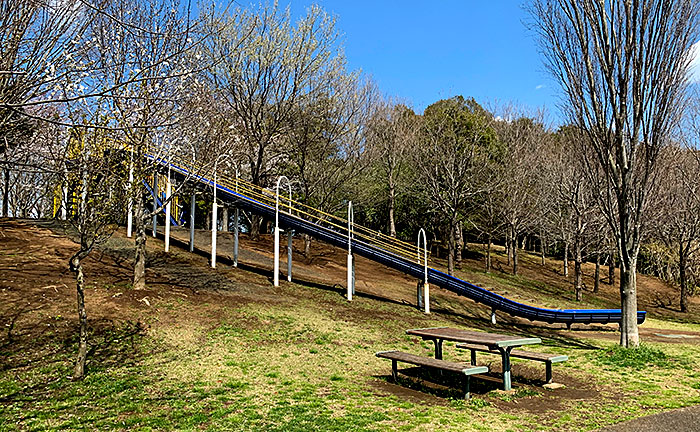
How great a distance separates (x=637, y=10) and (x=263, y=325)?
1076 centimetres

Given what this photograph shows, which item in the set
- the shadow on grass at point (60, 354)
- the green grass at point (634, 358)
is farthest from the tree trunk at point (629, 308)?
the shadow on grass at point (60, 354)

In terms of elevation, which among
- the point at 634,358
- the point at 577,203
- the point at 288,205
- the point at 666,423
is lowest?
the point at 634,358

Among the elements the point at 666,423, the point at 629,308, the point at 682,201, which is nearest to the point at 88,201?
the point at 666,423

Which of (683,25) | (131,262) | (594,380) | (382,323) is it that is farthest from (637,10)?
(131,262)

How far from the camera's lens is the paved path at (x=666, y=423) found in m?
6.61

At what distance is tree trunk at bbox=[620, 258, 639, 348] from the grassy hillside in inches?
15.5

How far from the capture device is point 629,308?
40.7 ft

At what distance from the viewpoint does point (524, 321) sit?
2005 cm

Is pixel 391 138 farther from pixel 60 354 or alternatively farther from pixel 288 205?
pixel 60 354

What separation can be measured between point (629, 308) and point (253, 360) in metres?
8.36

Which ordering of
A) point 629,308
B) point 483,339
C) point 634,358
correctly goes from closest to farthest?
point 483,339 < point 634,358 < point 629,308

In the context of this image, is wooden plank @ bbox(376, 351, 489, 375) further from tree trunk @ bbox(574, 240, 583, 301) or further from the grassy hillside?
tree trunk @ bbox(574, 240, 583, 301)

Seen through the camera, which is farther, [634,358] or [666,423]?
[634,358]

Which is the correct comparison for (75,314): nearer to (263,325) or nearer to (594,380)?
(263,325)
